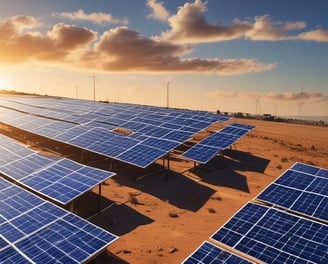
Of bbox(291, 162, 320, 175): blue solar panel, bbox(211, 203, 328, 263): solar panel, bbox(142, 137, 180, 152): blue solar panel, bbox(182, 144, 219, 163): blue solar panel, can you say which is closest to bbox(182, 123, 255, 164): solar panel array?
bbox(182, 144, 219, 163): blue solar panel

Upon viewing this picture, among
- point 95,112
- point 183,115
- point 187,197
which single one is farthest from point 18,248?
point 95,112

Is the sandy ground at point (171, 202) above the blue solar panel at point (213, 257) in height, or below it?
below

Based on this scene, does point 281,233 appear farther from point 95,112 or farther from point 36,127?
point 95,112

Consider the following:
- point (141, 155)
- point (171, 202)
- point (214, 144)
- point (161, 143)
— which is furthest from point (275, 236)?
point (214, 144)

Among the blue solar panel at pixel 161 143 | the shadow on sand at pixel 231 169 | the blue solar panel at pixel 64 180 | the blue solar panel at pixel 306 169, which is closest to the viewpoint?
the blue solar panel at pixel 64 180

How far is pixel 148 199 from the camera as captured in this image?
2864 cm

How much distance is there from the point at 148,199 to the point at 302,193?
13582 millimetres

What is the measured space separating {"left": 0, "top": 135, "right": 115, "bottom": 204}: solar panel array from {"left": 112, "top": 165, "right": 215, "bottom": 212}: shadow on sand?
23.6 ft

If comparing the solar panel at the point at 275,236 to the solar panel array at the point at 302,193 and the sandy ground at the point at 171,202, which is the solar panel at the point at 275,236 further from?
the sandy ground at the point at 171,202

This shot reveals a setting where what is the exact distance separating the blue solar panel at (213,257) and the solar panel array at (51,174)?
9924 millimetres

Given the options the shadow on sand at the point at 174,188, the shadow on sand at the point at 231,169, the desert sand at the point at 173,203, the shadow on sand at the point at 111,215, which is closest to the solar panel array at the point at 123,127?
the shadow on sand at the point at 174,188

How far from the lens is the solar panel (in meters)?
13.8

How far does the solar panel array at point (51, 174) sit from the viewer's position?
21791 mm

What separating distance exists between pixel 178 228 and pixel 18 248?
11762 mm
